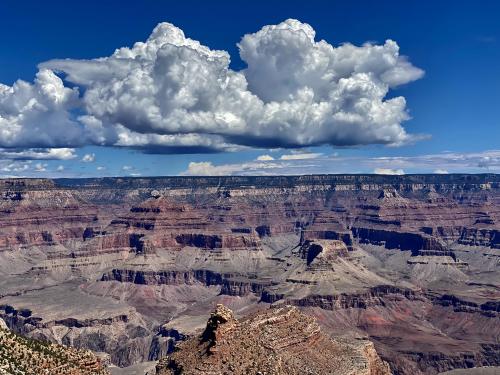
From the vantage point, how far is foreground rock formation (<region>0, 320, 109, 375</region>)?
69.9 m

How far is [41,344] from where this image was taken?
258 ft

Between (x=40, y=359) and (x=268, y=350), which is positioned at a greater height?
(x=40, y=359)

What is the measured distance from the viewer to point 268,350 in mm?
97625

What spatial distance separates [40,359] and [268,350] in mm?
35053

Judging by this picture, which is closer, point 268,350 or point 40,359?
point 40,359

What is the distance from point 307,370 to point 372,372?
23.4 metres

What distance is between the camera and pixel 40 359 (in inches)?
2874

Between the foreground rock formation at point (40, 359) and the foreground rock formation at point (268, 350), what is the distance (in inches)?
675

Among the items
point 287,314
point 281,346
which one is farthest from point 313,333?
point 281,346

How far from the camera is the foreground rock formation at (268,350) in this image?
91125 mm

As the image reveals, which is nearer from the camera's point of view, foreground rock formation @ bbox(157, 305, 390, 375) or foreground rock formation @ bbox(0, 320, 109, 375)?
foreground rock formation @ bbox(0, 320, 109, 375)

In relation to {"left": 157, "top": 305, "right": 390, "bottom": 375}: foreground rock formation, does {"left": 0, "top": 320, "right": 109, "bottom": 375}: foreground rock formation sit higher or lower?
higher

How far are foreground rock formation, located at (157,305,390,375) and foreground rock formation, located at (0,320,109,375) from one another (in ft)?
56.3

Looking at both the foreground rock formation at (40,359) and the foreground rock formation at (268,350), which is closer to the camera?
the foreground rock formation at (40,359)
